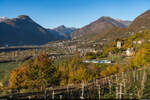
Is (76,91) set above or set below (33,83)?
above

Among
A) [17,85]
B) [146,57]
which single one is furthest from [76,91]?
[17,85]

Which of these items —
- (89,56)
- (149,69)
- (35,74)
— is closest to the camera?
(149,69)

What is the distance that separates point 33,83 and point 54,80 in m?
5.47

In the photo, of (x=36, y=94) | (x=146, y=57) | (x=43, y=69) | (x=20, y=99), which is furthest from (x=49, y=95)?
(x=146, y=57)

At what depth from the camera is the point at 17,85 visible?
5284cm

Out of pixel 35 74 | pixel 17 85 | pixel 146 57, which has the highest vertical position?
pixel 146 57

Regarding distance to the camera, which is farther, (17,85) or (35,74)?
(17,85)

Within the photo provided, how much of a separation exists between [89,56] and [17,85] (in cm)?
7010

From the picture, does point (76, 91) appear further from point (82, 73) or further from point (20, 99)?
point (82, 73)

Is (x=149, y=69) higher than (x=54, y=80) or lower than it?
higher

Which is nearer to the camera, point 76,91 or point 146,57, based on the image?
point 76,91

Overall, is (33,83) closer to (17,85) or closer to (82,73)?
(17,85)

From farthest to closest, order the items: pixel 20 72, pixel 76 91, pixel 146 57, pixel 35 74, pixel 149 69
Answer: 1. pixel 20 72
2. pixel 146 57
3. pixel 35 74
4. pixel 149 69
5. pixel 76 91

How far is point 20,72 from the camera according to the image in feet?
188
